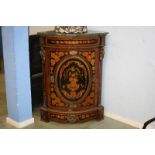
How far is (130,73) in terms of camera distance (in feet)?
8.78

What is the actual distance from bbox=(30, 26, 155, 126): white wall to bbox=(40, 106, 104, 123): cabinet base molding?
20cm

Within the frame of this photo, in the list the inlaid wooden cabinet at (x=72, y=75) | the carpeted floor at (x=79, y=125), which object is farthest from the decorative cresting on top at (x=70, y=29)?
the carpeted floor at (x=79, y=125)

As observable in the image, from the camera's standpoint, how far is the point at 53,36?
2.52m

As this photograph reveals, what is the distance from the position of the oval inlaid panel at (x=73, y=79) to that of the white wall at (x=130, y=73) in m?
0.32

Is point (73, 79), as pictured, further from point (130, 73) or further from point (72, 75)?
point (130, 73)

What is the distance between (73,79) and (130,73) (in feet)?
2.05

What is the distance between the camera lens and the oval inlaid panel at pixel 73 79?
263 cm

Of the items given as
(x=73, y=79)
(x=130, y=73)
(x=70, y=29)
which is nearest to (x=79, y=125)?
(x=73, y=79)

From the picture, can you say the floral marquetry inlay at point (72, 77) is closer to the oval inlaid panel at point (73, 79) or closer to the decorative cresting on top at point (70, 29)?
the oval inlaid panel at point (73, 79)

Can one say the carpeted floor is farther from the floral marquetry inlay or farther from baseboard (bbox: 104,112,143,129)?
the floral marquetry inlay

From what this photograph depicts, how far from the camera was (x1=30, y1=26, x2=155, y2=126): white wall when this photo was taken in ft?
8.20

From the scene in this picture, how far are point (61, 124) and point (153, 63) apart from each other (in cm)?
120
